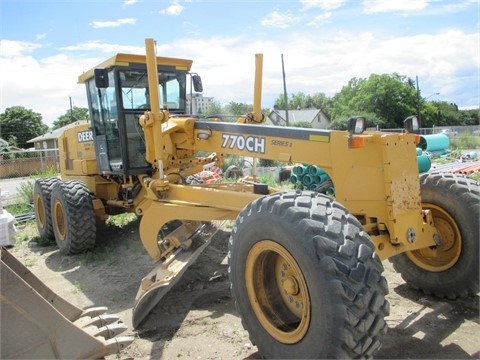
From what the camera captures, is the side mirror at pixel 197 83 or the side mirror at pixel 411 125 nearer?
the side mirror at pixel 411 125

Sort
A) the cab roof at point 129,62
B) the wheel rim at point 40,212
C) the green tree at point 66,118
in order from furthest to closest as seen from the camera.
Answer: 1. the green tree at point 66,118
2. the wheel rim at point 40,212
3. the cab roof at point 129,62

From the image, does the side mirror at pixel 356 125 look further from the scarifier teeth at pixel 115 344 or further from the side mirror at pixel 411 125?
the scarifier teeth at pixel 115 344

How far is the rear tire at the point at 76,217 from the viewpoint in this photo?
6.88m

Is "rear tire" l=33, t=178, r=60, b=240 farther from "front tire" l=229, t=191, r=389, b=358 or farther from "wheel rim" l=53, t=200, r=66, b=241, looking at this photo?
"front tire" l=229, t=191, r=389, b=358

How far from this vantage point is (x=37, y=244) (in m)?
8.34

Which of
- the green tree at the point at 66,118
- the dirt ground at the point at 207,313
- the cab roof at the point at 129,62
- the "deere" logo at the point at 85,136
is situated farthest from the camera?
the green tree at the point at 66,118

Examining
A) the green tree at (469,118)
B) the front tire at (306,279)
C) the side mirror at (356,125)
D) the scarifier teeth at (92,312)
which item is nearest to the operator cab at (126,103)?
the scarifier teeth at (92,312)

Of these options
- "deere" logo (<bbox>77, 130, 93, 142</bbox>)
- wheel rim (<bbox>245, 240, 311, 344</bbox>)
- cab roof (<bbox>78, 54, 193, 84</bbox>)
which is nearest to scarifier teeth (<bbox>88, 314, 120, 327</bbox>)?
wheel rim (<bbox>245, 240, 311, 344</bbox>)

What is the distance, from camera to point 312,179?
396 inches

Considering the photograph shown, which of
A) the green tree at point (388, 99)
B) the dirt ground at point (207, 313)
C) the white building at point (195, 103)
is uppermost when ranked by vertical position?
Answer: the green tree at point (388, 99)

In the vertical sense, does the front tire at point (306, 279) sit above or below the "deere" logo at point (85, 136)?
below

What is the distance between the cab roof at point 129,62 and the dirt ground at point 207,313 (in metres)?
2.74

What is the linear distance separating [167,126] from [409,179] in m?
3.12

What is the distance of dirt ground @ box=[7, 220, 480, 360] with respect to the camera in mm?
3711
